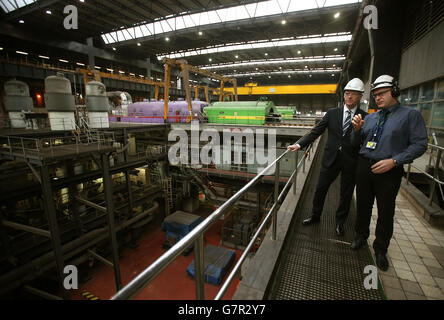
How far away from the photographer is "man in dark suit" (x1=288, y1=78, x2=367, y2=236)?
2.69 metres

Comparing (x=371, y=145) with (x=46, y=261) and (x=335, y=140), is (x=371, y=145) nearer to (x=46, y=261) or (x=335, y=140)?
(x=335, y=140)

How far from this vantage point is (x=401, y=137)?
2.14 meters

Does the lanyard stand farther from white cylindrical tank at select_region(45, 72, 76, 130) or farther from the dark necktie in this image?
white cylindrical tank at select_region(45, 72, 76, 130)

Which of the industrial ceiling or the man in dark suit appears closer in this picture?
the man in dark suit

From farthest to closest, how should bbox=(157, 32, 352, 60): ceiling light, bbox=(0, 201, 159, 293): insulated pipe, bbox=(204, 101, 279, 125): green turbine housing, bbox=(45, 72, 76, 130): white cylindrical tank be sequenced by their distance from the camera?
1. bbox=(157, 32, 352, 60): ceiling light
2. bbox=(204, 101, 279, 125): green turbine housing
3. bbox=(45, 72, 76, 130): white cylindrical tank
4. bbox=(0, 201, 159, 293): insulated pipe

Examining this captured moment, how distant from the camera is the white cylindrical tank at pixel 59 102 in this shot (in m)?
8.83

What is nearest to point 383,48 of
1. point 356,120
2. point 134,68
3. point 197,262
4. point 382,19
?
point 382,19

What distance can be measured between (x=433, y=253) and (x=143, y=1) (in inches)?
819

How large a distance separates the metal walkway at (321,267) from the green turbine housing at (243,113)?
11061 millimetres

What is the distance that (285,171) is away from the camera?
13102 mm

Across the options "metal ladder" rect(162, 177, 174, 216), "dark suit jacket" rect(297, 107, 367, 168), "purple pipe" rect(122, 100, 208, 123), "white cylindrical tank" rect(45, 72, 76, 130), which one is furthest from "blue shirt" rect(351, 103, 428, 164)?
"purple pipe" rect(122, 100, 208, 123)
